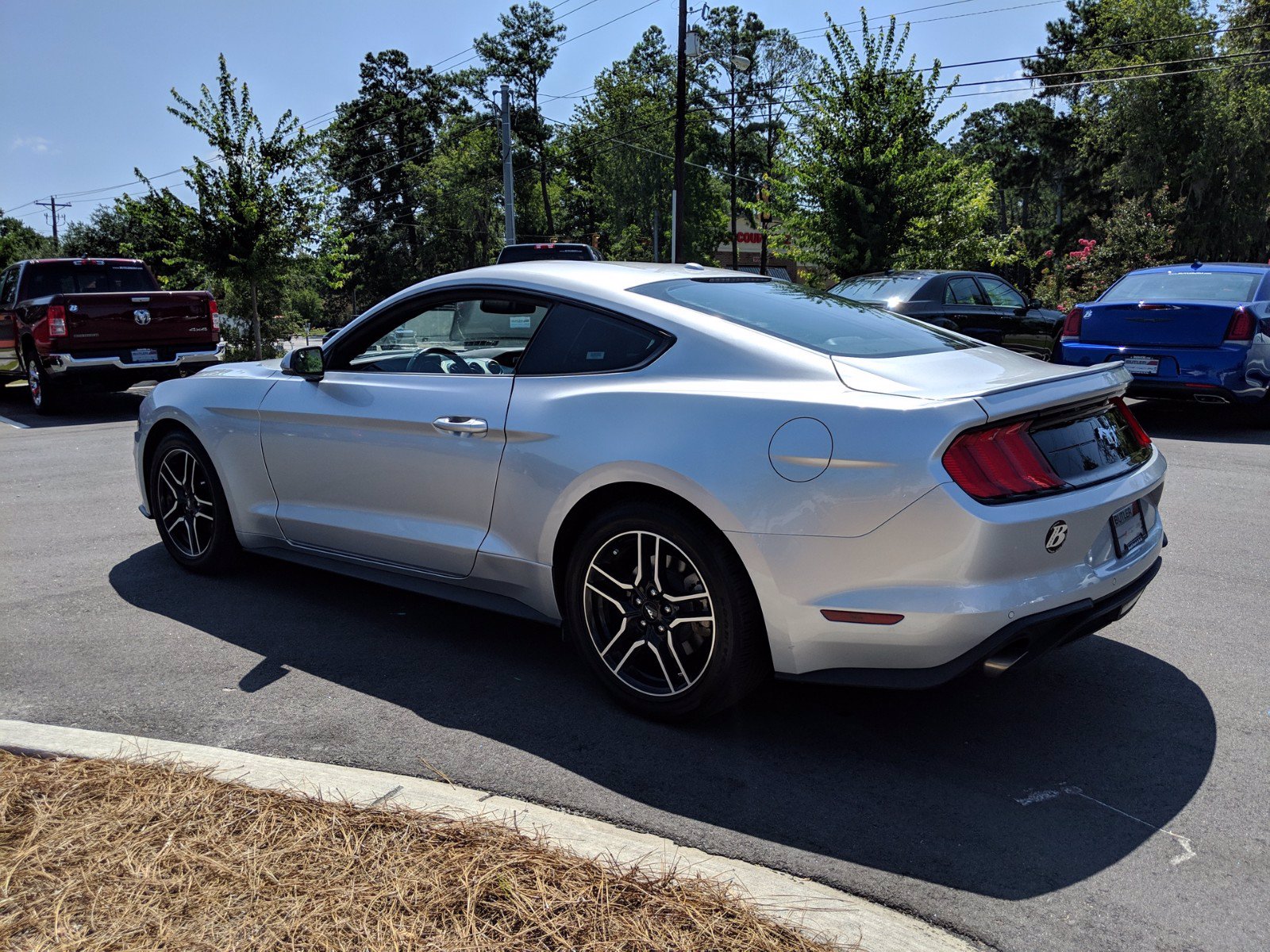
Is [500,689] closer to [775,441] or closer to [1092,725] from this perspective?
[775,441]

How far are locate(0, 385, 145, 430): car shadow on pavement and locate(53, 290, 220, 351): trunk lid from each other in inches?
33.5

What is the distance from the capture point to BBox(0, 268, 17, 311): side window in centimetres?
1356

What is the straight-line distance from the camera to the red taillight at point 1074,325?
9.91 meters

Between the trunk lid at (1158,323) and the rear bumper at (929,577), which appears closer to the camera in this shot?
the rear bumper at (929,577)

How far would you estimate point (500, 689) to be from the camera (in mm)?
3771

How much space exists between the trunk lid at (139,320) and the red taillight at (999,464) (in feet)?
38.5

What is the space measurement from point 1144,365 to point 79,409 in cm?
1308

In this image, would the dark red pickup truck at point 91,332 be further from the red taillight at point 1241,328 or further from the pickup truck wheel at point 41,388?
the red taillight at point 1241,328

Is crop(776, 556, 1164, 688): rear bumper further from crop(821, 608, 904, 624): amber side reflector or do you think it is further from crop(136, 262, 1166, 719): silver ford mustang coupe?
crop(821, 608, 904, 624): amber side reflector

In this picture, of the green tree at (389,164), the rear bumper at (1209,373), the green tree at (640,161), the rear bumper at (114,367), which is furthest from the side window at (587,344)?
the green tree at (389,164)

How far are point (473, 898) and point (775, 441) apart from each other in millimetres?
1510

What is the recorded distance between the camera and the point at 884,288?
12.5m

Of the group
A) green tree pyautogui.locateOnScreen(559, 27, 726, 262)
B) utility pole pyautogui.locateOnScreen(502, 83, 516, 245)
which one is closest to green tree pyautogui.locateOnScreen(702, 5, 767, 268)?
green tree pyautogui.locateOnScreen(559, 27, 726, 262)

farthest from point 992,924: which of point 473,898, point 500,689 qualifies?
point 500,689
